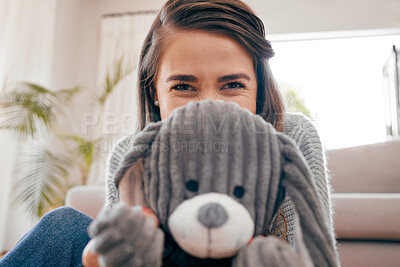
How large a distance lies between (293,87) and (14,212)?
2915 millimetres

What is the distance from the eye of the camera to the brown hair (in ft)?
2.34

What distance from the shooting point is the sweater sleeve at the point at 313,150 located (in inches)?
24.0

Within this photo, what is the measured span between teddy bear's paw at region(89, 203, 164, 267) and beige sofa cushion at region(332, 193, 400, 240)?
41.4 inches

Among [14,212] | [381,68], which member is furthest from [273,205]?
[381,68]

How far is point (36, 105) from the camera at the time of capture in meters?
2.17

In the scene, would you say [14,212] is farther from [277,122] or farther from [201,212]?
[201,212]

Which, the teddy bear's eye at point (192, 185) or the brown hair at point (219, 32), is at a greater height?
the brown hair at point (219, 32)

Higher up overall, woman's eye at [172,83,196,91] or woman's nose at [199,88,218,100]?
woman's eye at [172,83,196,91]

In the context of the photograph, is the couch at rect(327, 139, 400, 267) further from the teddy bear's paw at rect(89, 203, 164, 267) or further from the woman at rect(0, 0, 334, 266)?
the teddy bear's paw at rect(89, 203, 164, 267)

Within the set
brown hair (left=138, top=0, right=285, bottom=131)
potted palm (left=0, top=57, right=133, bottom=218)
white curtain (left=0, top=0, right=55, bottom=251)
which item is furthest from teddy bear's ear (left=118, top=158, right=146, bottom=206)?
white curtain (left=0, top=0, right=55, bottom=251)

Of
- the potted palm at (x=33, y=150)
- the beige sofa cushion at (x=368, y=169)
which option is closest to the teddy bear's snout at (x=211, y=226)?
the beige sofa cushion at (x=368, y=169)

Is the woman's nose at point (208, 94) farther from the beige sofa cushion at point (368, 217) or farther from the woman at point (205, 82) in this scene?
the beige sofa cushion at point (368, 217)

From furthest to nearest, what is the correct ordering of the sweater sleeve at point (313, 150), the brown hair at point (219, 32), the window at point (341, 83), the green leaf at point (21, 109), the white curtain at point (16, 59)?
the window at point (341, 83)
the white curtain at point (16, 59)
the green leaf at point (21, 109)
the brown hair at point (219, 32)
the sweater sleeve at point (313, 150)

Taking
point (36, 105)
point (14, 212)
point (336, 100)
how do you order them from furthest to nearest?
point (336, 100), point (14, 212), point (36, 105)
